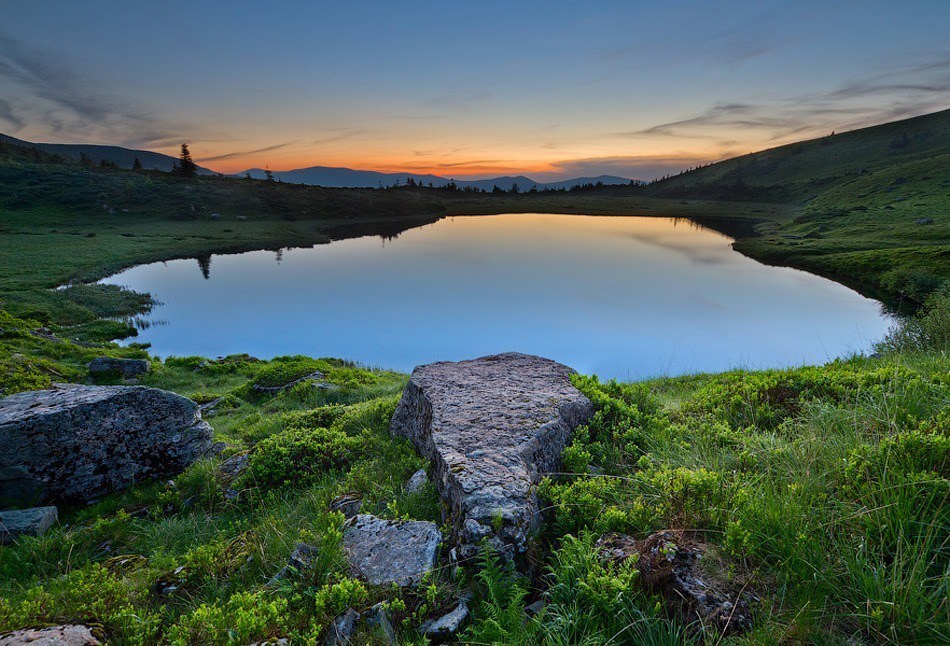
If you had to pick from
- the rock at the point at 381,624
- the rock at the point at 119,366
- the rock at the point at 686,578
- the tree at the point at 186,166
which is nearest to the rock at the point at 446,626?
the rock at the point at 381,624

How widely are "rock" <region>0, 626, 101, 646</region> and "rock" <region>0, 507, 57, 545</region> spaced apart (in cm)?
342

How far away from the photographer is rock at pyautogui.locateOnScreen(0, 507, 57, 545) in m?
6.11

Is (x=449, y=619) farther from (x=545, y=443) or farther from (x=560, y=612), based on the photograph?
(x=545, y=443)

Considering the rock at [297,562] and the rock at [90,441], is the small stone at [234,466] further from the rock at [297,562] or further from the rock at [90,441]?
the rock at [297,562]

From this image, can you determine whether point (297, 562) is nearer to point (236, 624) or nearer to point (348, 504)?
point (236, 624)

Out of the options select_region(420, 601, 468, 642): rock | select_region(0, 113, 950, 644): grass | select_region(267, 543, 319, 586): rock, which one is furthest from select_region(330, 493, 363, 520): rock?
select_region(420, 601, 468, 642): rock

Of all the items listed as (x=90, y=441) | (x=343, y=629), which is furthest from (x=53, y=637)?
(x=90, y=441)

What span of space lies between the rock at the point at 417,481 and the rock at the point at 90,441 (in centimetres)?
493

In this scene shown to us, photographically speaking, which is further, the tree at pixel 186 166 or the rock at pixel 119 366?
the tree at pixel 186 166

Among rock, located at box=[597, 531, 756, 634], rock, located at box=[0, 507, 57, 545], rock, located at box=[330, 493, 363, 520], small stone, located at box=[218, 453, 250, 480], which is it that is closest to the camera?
rock, located at box=[597, 531, 756, 634]

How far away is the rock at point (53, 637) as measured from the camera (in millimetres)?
3568

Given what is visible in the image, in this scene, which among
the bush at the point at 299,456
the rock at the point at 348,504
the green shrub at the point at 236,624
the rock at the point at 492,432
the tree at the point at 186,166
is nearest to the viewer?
the green shrub at the point at 236,624

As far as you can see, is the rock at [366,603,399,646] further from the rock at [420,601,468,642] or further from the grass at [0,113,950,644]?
the rock at [420,601,468,642]

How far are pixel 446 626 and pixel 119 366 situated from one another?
19.5 meters
